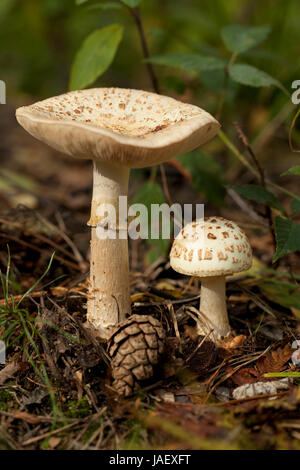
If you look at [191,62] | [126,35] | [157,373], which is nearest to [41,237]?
[157,373]

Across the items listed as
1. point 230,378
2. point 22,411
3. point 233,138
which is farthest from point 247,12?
point 22,411

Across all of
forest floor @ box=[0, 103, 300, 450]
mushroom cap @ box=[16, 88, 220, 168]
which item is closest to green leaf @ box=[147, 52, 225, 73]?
mushroom cap @ box=[16, 88, 220, 168]

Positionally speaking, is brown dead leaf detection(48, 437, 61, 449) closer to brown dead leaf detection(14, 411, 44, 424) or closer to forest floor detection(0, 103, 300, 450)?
forest floor detection(0, 103, 300, 450)

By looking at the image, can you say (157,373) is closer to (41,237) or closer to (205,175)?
(41,237)

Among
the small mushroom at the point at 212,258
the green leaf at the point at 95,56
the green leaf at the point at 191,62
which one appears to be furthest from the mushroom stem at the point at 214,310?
the green leaf at the point at 95,56

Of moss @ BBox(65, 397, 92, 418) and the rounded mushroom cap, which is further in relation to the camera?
the rounded mushroom cap

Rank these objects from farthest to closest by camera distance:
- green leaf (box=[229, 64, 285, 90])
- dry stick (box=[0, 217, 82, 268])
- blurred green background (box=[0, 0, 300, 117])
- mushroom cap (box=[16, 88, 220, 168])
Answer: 1. blurred green background (box=[0, 0, 300, 117])
2. dry stick (box=[0, 217, 82, 268])
3. green leaf (box=[229, 64, 285, 90])
4. mushroom cap (box=[16, 88, 220, 168])

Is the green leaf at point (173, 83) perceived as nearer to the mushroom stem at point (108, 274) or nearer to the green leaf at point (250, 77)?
the green leaf at point (250, 77)

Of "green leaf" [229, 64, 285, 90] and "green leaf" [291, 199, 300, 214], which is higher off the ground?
"green leaf" [229, 64, 285, 90]
